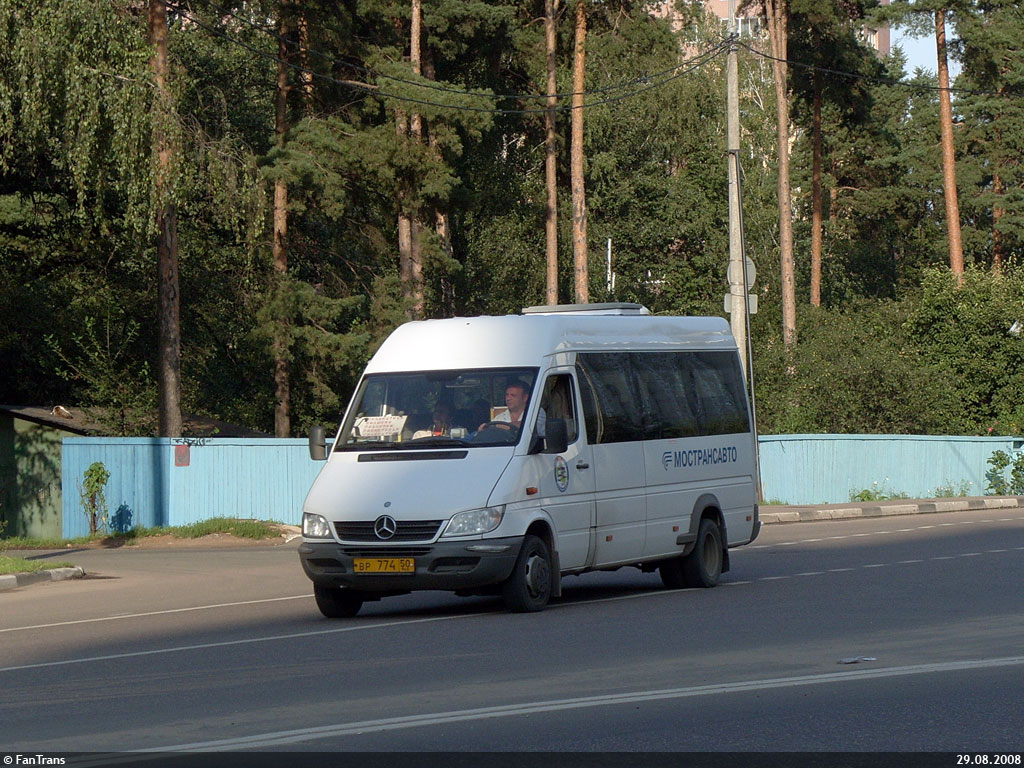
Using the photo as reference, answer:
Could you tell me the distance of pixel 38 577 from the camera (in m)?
18.9

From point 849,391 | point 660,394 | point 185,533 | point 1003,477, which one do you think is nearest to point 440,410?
point 660,394

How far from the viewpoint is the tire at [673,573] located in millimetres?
16141

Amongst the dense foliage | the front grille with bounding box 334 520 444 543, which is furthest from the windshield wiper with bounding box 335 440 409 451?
the dense foliage

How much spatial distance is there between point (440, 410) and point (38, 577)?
7623mm

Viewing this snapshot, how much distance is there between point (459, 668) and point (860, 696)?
2.83m

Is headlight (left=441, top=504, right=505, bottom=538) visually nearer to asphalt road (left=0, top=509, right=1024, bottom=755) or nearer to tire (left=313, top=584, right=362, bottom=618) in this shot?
asphalt road (left=0, top=509, right=1024, bottom=755)

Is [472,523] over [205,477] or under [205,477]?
under

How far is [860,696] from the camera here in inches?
341

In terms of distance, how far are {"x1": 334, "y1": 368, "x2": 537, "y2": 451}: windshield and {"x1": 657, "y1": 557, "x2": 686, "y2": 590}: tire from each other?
10.7 feet

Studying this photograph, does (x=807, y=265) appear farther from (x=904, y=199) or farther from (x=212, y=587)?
(x=212, y=587)

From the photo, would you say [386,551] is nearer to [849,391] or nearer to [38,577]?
[38,577]

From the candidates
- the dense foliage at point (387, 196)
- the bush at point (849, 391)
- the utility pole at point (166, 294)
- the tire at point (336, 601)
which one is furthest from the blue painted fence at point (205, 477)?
the bush at point (849, 391)

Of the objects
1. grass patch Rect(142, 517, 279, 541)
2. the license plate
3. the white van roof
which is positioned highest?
the white van roof

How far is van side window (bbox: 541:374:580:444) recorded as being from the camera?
46.4ft
